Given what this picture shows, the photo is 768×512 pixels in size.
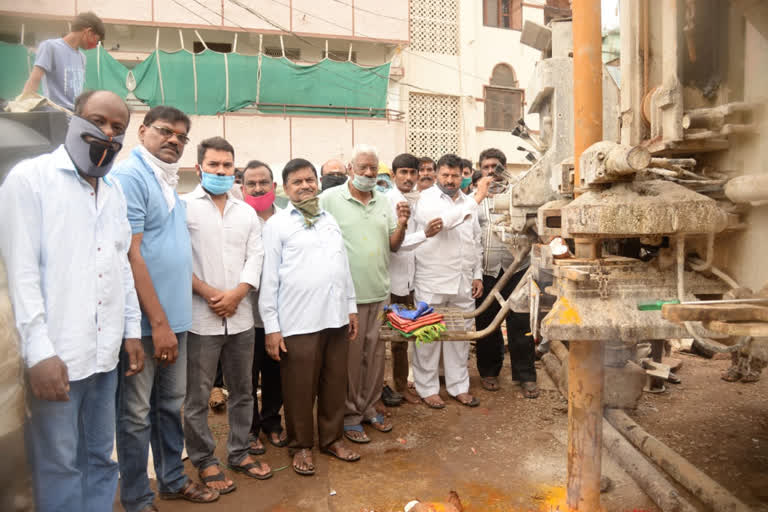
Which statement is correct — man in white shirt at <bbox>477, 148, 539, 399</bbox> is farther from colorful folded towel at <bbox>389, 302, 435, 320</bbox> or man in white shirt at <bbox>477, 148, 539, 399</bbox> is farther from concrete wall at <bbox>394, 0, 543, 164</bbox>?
concrete wall at <bbox>394, 0, 543, 164</bbox>

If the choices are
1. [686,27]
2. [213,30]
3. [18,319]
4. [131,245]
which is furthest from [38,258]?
[213,30]

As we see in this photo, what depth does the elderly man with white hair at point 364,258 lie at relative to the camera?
13.5 ft

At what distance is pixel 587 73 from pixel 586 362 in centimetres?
142

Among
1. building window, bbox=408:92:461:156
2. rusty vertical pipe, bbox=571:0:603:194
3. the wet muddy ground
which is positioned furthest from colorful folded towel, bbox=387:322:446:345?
building window, bbox=408:92:461:156

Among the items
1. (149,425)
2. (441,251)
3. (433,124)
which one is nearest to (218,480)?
(149,425)

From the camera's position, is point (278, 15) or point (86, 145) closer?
point (86, 145)

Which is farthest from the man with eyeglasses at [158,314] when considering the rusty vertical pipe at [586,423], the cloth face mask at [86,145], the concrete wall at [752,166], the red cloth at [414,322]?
the concrete wall at [752,166]

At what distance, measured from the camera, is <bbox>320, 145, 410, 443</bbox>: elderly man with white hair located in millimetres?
4117

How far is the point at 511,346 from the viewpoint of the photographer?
5285mm

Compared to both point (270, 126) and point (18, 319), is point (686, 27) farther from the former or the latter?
point (270, 126)

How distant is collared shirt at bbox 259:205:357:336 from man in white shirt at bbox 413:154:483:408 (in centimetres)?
134

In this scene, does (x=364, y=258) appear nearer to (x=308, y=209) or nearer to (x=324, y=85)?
(x=308, y=209)

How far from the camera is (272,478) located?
3.54 meters

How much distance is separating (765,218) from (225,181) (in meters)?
2.83
